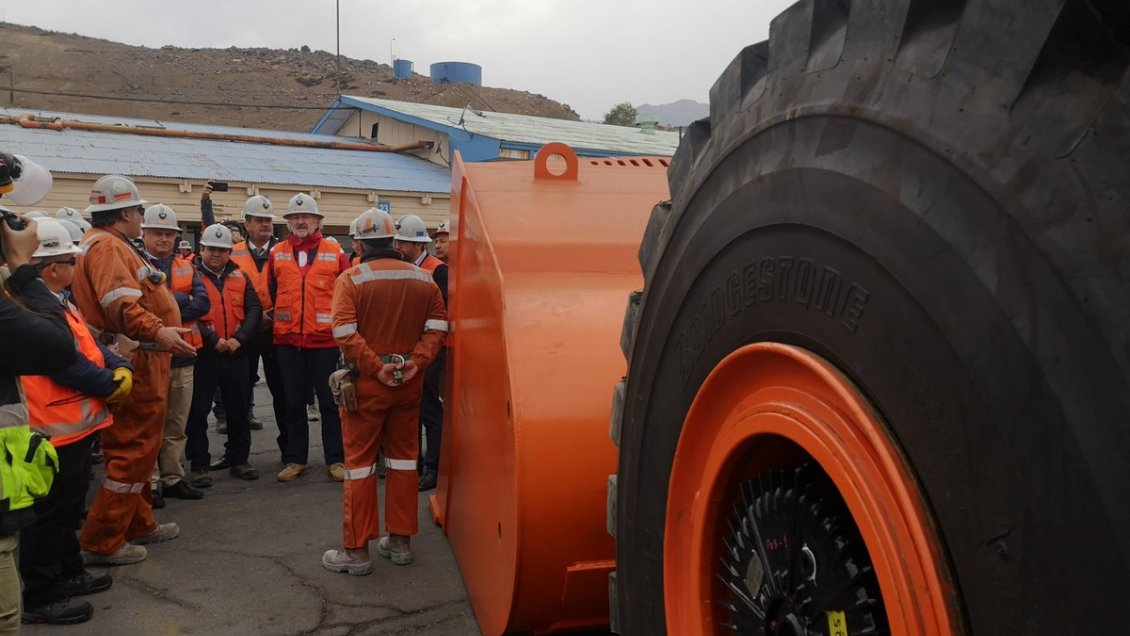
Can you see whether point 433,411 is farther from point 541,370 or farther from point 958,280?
point 958,280

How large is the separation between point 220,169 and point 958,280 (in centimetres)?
1725

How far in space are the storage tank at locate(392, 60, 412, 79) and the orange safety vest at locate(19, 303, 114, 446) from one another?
5584 cm

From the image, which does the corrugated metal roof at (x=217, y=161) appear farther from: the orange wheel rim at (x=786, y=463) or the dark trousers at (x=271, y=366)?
the orange wheel rim at (x=786, y=463)

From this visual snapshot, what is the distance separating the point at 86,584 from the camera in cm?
422

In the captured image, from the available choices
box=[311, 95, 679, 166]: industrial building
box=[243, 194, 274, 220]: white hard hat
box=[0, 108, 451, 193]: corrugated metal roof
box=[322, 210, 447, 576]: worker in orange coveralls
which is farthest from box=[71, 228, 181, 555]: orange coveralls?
box=[311, 95, 679, 166]: industrial building

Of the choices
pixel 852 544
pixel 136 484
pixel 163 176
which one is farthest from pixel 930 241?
pixel 163 176

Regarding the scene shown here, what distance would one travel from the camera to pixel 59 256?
4062 millimetres

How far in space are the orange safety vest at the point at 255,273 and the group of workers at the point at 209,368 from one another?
13mm

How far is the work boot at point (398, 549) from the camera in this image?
4.64m

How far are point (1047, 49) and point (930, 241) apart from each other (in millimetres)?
207

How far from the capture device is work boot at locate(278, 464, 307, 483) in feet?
20.4

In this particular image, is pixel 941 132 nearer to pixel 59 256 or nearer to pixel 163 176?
pixel 59 256

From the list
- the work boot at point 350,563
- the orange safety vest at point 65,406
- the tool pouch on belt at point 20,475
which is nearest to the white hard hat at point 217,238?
the orange safety vest at point 65,406

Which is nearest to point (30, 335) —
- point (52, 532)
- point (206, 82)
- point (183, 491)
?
point (52, 532)
